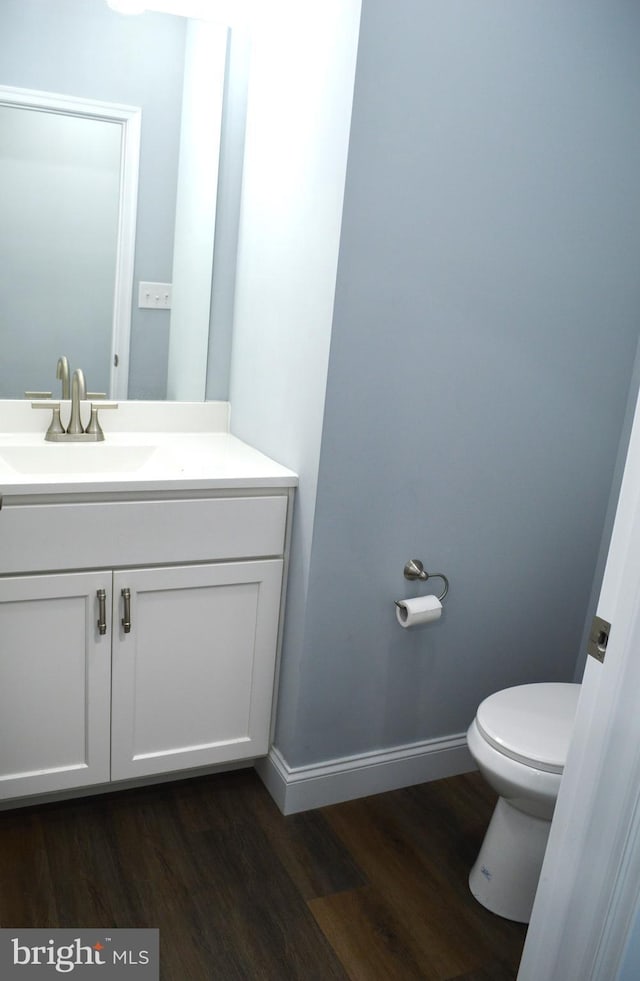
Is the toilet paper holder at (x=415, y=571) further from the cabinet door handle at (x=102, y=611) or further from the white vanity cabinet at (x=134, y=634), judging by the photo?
the cabinet door handle at (x=102, y=611)

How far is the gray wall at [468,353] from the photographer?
1739 millimetres

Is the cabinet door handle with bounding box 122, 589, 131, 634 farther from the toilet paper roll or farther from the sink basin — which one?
the toilet paper roll

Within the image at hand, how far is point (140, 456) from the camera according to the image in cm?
212

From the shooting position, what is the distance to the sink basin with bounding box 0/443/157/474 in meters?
2.01

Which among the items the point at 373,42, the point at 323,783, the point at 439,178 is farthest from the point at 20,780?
the point at 373,42

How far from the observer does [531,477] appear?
211cm

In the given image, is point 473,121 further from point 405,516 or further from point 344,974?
point 344,974

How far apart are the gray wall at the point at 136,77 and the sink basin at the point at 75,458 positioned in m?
0.23

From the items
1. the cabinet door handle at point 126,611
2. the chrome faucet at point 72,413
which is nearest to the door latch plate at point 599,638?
the cabinet door handle at point 126,611

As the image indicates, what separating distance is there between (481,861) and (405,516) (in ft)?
2.60

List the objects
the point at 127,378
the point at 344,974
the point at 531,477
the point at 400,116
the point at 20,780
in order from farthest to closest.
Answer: the point at 127,378 → the point at 531,477 → the point at 20,780 → the point at 400,116 → the point at 344,974

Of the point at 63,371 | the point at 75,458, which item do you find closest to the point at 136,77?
the point at 63,371

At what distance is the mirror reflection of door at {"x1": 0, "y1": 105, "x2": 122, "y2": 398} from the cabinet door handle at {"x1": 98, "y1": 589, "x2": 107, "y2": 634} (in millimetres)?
671

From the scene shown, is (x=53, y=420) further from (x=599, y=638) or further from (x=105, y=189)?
(x=599, y=638)
